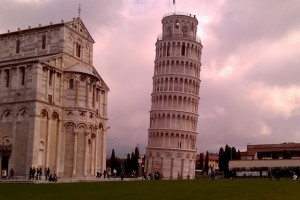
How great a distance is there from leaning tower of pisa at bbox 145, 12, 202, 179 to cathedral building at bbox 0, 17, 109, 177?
30.5 m

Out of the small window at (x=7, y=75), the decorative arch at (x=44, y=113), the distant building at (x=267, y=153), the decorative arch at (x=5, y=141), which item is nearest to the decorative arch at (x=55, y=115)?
the decorative arch at (x=44, y=113)

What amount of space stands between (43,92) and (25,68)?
309cm

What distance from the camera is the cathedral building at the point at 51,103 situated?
46125mm

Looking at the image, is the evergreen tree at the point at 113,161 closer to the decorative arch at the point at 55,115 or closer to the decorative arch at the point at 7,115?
the decorative arch at the point at 55,115

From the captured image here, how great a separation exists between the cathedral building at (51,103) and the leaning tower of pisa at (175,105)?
30530mm

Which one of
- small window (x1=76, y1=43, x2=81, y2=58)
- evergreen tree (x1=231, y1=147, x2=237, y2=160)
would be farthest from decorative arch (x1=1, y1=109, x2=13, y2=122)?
evergreen tree (x1=231, y1=147, x2=237, y2=160)

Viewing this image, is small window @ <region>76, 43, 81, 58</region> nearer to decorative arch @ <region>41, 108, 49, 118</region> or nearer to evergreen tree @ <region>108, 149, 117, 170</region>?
decorative arch @ <region>41, 108, 49, 118</region>

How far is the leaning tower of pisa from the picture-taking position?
85.4 meters

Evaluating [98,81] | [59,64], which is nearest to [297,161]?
[98,81]

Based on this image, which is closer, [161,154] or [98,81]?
[98,81]

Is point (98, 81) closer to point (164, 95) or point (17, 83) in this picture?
point (17, 83)

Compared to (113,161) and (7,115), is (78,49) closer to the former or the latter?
(7,115)

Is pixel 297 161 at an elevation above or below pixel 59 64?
below

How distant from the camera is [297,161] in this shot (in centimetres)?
7938
